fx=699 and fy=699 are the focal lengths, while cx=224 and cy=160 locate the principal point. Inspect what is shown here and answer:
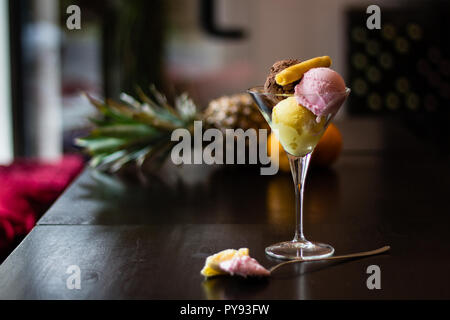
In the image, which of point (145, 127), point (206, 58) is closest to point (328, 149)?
point (145, 127)

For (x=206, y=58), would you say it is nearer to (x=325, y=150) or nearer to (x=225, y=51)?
(x=225, y=51)

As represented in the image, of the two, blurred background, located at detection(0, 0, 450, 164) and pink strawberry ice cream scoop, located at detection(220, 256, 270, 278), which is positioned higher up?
blurred background, located at detection(0, 0, 450, 164)

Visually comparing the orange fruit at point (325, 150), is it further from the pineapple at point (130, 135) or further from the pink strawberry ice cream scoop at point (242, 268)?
the pink strawberry ice cream scoop at point (242, 268)

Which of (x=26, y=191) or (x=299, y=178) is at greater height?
(x=299, y=178)

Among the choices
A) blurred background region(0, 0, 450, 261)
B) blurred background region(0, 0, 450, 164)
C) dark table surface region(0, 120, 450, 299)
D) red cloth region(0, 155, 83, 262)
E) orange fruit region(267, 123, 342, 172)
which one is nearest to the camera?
dark table surface region(0, 120, 450, 299)

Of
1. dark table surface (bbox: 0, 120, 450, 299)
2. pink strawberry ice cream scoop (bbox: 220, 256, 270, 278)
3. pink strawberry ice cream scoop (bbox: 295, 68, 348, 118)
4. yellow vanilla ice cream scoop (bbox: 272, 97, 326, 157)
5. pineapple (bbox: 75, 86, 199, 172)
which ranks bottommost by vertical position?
dark table surface (bbox: 0, 120, 450, 299)

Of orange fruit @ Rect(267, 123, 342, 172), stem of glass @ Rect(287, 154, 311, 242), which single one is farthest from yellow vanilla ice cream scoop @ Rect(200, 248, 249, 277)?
orange fruit @ Rect(267, 123, 342, 172)

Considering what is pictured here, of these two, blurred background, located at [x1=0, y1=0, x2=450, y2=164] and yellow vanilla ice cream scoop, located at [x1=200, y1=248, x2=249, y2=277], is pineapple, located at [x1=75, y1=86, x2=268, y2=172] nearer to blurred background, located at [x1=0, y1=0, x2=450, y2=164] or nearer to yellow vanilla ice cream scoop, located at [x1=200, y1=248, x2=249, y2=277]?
yellow vanilla ice cream scoop, located at [x1=200, y1=248, x2=249, y2=277]

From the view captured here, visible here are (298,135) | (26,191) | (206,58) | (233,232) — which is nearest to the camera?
(298,135)
